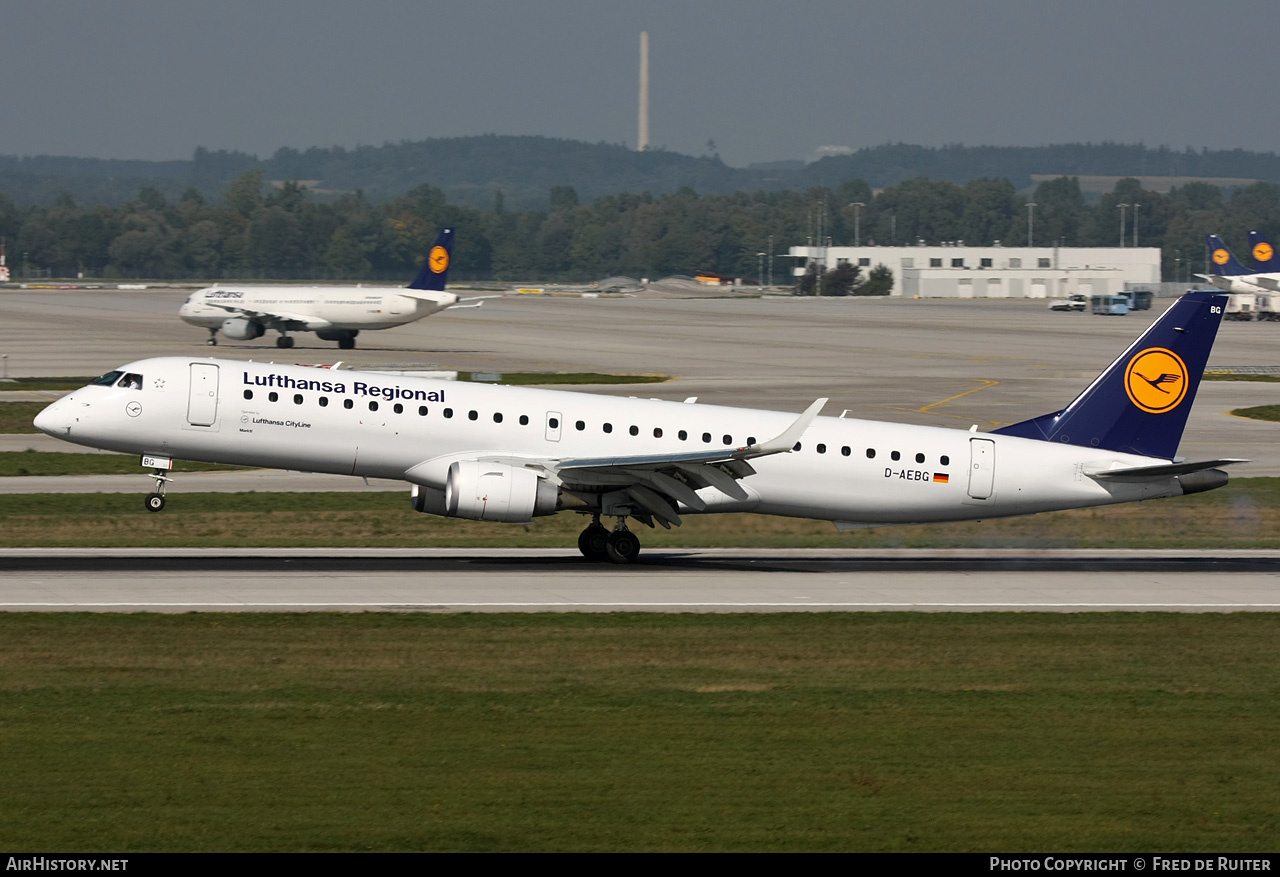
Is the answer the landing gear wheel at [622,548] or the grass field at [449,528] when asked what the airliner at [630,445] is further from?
the grass field at [449,528]

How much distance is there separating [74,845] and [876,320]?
14333cm

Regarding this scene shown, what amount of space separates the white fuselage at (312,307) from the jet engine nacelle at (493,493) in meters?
72.0

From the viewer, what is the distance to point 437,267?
106 metres

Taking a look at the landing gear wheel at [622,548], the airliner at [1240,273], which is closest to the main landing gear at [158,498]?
the landing gear wheel at [622,548]

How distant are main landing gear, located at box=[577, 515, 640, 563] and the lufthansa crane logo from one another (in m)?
11.8

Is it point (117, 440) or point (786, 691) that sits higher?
point (117, 440)

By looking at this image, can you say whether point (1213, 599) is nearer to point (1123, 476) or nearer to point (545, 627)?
point (1123, 476)

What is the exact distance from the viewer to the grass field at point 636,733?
16172 mm

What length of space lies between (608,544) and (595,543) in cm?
30

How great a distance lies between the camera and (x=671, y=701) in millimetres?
21922

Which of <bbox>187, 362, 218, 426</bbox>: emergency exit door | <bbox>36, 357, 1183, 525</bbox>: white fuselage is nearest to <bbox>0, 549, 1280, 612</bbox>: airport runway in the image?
<bbox>36, 357, 1183, 525</bbox>: white fuselage

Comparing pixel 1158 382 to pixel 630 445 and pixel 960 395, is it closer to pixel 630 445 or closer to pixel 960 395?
pixel 630 445

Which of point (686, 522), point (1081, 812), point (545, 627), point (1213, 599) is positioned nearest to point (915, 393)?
point (686, 522)

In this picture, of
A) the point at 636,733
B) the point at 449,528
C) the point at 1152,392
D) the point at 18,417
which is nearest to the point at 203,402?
Result: the point at 449,528
